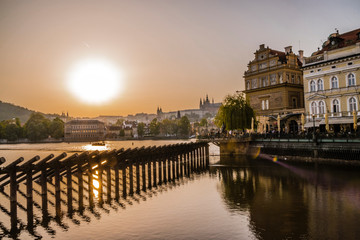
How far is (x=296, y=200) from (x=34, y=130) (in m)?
164

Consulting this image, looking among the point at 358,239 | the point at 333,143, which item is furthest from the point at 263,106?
the point at 358,239

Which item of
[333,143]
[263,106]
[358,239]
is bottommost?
[358,239]

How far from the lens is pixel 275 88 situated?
62.6 m

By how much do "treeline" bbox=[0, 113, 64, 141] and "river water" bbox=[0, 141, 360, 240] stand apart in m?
153

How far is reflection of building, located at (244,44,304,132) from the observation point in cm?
6031

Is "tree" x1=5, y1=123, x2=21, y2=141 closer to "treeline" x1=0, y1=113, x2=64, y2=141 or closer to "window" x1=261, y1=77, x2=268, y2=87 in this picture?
"treeline" x1=0, y1=113, x2=64, y2=141

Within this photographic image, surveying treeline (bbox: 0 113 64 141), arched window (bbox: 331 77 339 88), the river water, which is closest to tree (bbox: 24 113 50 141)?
treeline (bbox: 0 113 64 141)

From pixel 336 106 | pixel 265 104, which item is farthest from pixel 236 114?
pixel 336 106

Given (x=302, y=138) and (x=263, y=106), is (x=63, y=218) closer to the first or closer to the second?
(x=302, y=138)

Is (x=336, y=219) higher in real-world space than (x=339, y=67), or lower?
lower

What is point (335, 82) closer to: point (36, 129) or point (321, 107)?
point (321, 107)

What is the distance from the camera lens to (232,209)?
1998 centimetres

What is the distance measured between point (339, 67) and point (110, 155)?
37.1m

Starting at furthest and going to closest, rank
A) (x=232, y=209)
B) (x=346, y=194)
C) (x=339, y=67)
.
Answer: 1. (x=339, y=67)
2. (x=346, y=194)
3. (x=232, y=209)
